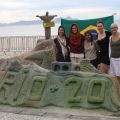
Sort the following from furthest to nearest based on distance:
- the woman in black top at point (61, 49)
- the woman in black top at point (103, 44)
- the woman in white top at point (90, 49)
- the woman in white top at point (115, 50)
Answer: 1. the woman in black top at point (61, 49)
2. the woman in white top at point (90, 49)
3. the woman in black top at point (103, 44)
4. the woman in white top at point (115, 50)

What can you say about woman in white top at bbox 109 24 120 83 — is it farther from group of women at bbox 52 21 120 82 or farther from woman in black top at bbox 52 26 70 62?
woman in black top at bbox 52 26 70 62

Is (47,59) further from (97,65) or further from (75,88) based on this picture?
(75,88)

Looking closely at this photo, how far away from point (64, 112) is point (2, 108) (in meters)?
1.23

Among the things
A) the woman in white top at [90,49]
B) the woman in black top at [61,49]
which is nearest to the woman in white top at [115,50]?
the woman in white top at [90,49]

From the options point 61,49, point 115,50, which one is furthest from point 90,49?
point 115,50

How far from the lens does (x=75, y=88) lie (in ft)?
24.4

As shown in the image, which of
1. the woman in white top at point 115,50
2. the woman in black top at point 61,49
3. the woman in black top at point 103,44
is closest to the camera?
the woman in white top at point 115,50

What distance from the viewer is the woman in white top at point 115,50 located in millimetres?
7419

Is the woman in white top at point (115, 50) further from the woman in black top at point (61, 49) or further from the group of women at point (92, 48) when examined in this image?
the woman in black top at point (61, 49)

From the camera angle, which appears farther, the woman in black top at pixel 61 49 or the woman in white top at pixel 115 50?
the woman in black top at pixel 61 49

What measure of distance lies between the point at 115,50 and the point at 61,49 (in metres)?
1.48

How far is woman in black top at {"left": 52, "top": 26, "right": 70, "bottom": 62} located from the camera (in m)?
8.50

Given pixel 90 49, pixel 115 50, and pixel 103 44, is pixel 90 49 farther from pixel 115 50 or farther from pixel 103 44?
pixel 115 50

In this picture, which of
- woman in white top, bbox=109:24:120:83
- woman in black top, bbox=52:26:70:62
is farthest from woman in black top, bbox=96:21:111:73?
woman in black top, bbox=52:26:70:62
